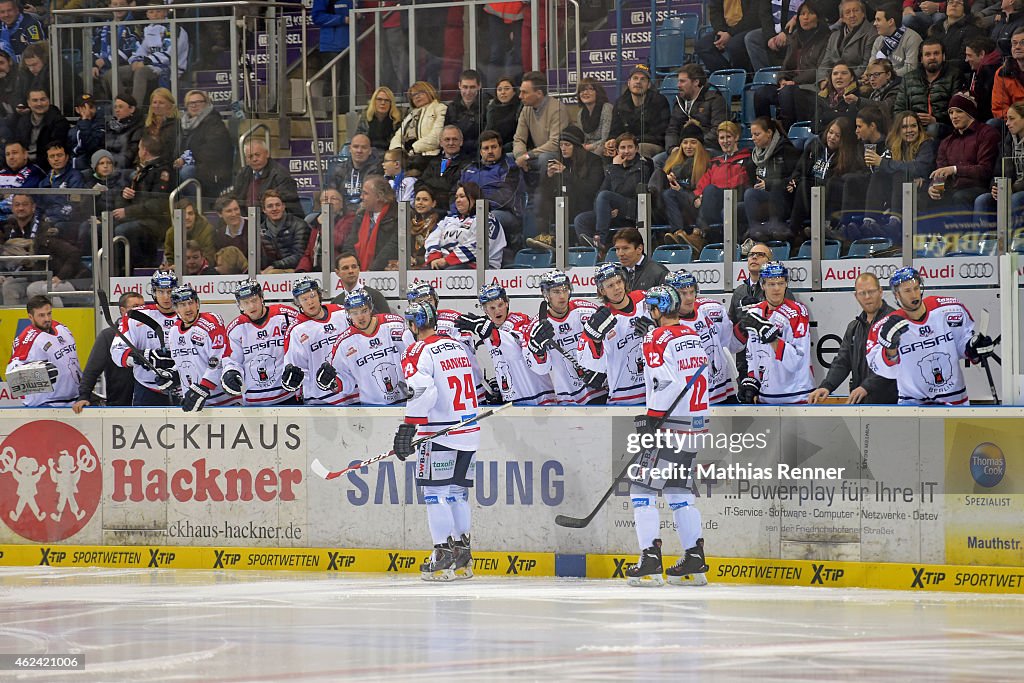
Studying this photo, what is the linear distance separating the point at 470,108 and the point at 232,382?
3.11m

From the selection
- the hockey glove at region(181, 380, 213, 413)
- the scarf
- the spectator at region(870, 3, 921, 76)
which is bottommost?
the hockey glove at region(181, 380, 213, 413)

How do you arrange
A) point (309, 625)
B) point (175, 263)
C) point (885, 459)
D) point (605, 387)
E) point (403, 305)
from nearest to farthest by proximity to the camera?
point (309, 625) < point (885, 459) < point (605, 387) < point (403, 305) < point (175, 263)

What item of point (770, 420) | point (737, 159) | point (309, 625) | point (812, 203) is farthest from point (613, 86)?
point (309, 625)

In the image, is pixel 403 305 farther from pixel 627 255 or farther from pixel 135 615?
pixel 135 615

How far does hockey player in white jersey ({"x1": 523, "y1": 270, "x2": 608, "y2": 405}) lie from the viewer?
11852mm

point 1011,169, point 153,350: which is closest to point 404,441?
point 153,350

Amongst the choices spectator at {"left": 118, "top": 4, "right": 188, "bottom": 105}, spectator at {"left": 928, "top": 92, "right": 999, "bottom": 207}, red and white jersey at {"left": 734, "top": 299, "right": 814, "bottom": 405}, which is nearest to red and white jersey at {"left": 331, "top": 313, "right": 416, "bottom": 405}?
red and white jersey at {"left": 734, "top": 299, "right": 814, "bottom": 405}

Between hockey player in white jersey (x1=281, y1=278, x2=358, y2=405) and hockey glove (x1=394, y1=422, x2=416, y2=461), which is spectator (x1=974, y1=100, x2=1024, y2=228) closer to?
hockey glove (x1=394, y1=422, x2=416, y2=461)

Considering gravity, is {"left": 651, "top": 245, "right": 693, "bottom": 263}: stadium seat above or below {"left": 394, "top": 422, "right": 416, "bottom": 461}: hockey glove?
above

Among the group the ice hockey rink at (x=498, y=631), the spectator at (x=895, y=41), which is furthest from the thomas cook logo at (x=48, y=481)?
the spectator at (x=895, y=41)

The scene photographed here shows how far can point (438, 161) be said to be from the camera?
13656 mm

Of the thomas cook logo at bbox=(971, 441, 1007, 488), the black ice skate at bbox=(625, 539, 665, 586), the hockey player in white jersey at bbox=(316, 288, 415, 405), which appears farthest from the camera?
the hockey player in white jersey at bbox=(316, 288, 415, 405)

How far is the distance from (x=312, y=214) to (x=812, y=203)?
4427 millimetres

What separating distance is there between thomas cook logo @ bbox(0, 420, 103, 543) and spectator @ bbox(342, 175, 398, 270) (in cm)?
274
